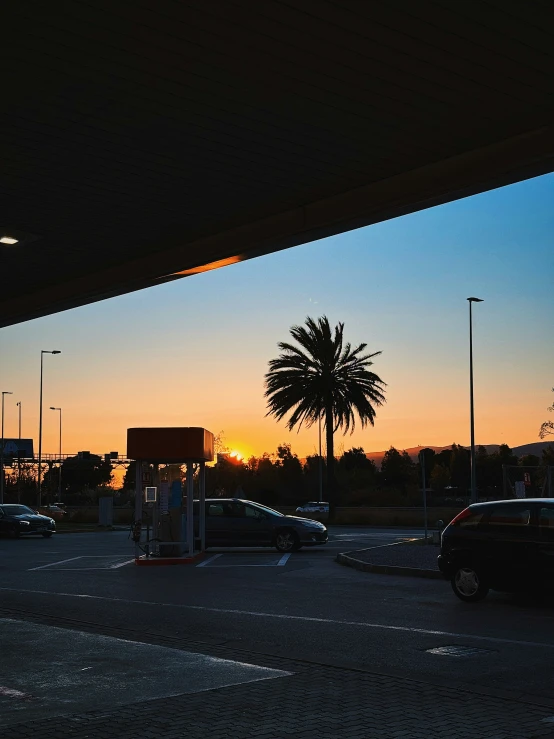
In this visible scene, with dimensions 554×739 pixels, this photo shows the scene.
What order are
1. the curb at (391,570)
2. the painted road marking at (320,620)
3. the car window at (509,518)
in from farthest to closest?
1. the curb at (391,570)
2. the car window at (509,518)
3. the painted road marking at (320,620)

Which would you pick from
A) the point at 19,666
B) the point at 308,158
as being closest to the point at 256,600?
the point at 19,666

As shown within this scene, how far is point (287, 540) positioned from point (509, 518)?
1354 centimetres

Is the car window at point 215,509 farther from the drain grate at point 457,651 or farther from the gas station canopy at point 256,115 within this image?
the gas station canopy at point 256,115

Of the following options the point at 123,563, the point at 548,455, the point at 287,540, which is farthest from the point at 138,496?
the point at 548,455

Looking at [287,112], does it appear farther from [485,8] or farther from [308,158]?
[485,8]

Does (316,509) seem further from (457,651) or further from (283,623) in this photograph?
(457,651)

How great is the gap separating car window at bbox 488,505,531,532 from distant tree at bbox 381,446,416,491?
96.1 m

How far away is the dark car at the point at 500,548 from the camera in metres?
13.6

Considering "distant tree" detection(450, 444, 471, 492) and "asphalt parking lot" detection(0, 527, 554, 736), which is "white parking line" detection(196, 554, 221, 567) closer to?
"asphalt parking lot" detection(0, 527, 554, 736)

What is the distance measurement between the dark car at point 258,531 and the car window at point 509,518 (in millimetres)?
13193

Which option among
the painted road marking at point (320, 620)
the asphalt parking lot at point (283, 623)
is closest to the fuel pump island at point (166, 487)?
the asphalt parking lot at point (283, 623)

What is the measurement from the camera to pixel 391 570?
19.6 meters

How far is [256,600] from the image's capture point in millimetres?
15016

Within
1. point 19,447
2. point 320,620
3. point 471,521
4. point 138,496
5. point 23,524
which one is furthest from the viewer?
point 19,447
